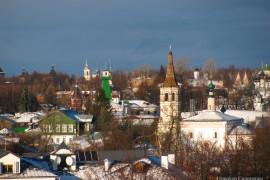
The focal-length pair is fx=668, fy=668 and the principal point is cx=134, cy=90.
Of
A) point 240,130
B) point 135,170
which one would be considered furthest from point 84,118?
point 135,170

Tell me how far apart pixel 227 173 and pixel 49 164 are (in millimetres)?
7729

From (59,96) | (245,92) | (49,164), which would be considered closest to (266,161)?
(49,164)

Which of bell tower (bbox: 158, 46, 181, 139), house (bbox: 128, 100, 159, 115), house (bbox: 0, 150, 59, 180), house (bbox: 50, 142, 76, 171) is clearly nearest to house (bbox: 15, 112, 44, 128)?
house (bbox: 128, 100, 159, 115)

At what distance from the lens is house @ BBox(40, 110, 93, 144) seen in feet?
168

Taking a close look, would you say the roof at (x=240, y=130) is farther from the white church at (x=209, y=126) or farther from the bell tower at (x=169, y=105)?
the bell tower at (x=169, y=105)

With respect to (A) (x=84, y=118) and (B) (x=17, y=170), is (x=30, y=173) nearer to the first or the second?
(B) (x=17, y=170)

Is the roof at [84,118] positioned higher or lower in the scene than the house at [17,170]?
higher

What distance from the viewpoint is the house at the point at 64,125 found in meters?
51.3

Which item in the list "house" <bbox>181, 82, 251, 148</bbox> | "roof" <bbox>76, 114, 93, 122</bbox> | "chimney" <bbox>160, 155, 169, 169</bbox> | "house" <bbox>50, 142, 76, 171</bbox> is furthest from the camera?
"roof" <bbox>76, 114, 93, 122</bbox>

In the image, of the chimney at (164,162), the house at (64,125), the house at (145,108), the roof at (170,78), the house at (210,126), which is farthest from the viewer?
the house at (145,108)

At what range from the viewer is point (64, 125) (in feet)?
172

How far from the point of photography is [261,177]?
81.9 feet

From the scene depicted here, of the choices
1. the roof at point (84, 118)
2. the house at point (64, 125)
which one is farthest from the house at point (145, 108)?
the house at point (64, 125)

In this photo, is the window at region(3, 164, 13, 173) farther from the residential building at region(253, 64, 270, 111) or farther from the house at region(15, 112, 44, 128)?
the residential building at region(253, 64, 270, 111)
